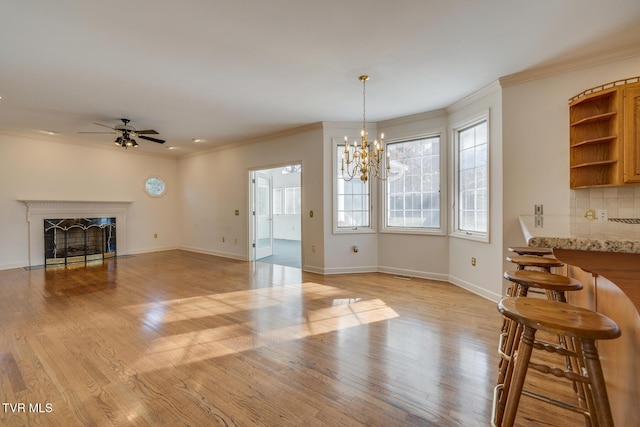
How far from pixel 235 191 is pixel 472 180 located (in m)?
4.81

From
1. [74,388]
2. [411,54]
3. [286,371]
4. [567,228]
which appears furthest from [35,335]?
[567,228]

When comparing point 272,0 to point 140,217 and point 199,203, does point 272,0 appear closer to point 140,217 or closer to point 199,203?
point 199,203

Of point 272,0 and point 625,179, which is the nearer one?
point 272,0

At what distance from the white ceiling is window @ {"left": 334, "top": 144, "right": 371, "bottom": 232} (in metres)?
1.28

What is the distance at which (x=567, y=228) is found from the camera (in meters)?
2.79

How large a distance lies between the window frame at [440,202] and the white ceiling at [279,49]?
454 mm

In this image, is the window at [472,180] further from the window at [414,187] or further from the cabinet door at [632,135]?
the cabinet door at [632,135]

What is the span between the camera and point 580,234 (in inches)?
94.0

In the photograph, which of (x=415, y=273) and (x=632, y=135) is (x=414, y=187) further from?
(x=632, y=135)

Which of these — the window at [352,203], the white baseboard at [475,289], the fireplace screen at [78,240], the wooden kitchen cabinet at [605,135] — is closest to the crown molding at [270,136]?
the window at [352,203]

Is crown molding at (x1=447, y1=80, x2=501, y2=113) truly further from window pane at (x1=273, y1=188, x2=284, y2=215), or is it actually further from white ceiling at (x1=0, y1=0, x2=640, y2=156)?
window pane at (x1=273, y1=188, x2=284, y2=215)

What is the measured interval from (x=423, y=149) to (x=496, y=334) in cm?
299

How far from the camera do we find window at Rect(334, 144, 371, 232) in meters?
5.09

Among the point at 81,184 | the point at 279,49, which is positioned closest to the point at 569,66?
the point at 279,49
